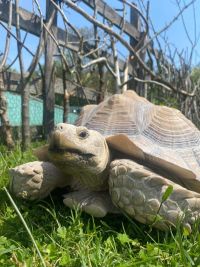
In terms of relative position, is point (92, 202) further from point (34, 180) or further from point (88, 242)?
point (34, 180)

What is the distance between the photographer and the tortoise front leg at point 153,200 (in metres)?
1.74

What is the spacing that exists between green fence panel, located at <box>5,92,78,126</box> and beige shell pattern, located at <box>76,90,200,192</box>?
228 centimetres

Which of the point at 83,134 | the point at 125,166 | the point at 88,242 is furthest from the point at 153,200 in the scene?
the point at 83,134

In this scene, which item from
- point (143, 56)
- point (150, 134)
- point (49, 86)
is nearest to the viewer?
point (150, 134)

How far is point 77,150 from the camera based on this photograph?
1.86 m

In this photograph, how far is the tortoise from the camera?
5.78 ft

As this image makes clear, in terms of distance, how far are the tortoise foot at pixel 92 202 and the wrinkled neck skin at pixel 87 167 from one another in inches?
2.0

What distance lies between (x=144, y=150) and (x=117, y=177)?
0.69 feet

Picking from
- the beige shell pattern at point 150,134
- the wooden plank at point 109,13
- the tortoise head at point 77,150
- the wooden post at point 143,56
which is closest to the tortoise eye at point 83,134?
the tortoise head at point 77,150

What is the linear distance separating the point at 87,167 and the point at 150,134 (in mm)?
423

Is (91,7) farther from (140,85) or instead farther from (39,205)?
(39,205)

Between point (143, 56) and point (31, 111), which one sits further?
point (143, 56)

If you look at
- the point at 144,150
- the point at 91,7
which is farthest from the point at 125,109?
the point at 91,7

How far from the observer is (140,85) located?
6176mm
